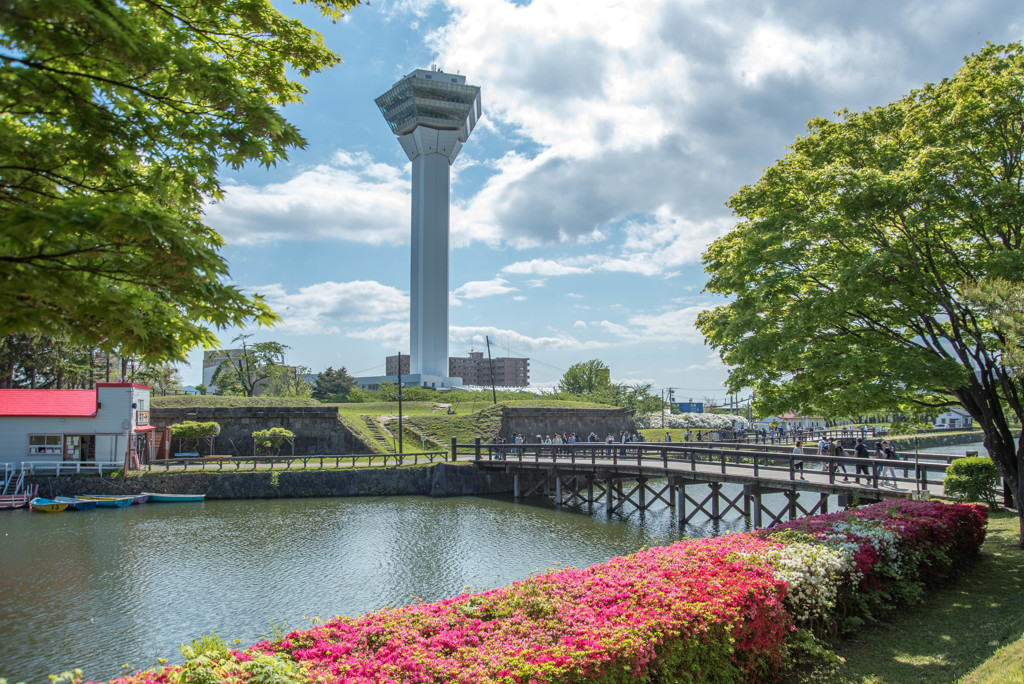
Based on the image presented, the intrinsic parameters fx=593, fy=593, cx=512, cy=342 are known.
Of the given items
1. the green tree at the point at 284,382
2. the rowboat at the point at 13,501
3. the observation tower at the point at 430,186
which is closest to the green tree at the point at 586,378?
the observation tower at the point at 430,186

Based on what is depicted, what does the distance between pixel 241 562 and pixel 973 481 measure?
74.6 feet

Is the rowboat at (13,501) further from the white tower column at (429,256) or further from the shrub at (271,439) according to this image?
the white tower column at (429,256)

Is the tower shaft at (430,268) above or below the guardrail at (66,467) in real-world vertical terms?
above

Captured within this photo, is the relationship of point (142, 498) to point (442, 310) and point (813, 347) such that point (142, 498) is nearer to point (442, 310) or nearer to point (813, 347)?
point (813, 347)

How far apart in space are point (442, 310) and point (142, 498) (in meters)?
72.7

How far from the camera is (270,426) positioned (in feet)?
145

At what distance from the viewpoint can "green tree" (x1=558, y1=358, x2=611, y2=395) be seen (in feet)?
288

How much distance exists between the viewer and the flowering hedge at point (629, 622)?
17.9 feet

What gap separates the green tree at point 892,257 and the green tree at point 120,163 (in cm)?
1197

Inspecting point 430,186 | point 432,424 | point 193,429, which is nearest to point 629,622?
point 193,429

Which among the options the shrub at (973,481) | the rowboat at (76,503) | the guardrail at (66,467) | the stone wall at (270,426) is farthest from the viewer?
the stone wall at (270,426)

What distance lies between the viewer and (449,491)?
35500 mm

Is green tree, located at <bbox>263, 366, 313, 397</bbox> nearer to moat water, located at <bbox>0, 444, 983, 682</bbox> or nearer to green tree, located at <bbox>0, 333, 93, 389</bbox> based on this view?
green tree, located at <bbox>0, 333, 93, 389</bbox>

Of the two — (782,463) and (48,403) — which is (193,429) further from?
(782,463)
